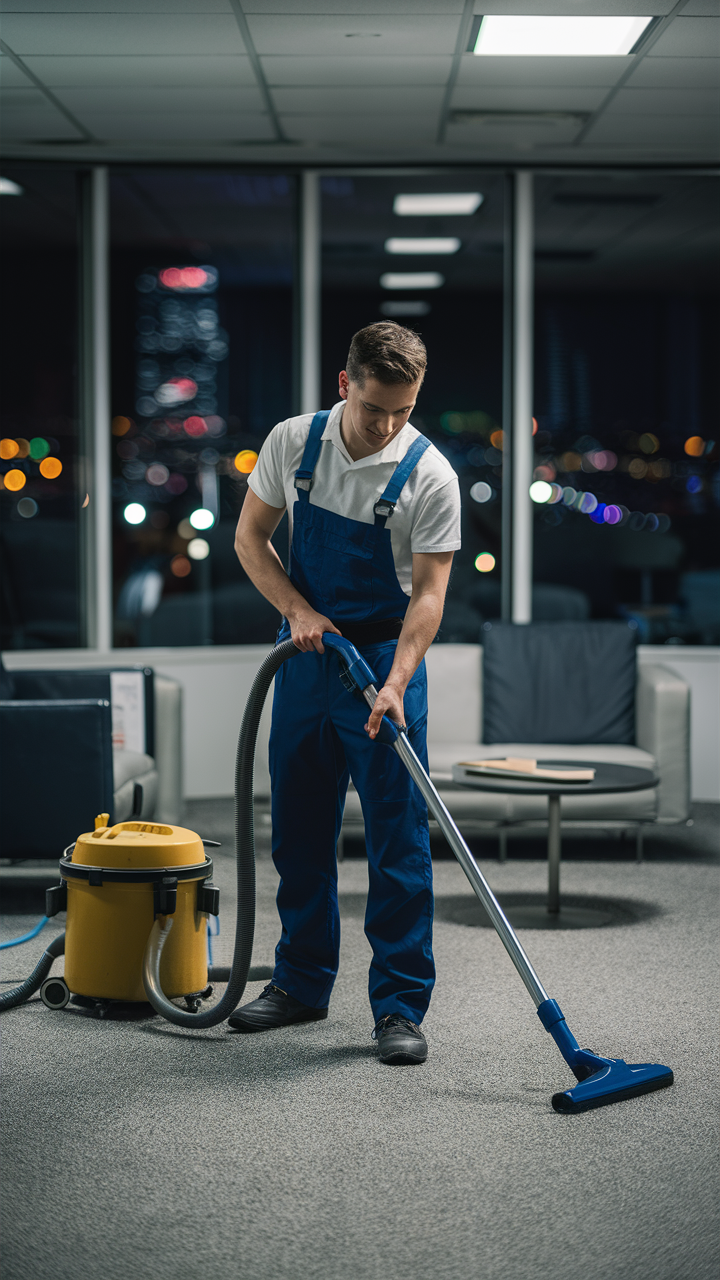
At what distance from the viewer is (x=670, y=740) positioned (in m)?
4.41

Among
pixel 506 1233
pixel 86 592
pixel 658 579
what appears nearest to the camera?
pixel 506 1233

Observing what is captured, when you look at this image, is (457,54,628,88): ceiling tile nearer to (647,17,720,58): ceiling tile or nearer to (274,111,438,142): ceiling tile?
(647,17,720,58): ceiling tile

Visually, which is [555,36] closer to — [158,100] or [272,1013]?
[158,100]

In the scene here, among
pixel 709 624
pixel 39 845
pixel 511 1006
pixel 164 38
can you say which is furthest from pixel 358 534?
pixel 709 624

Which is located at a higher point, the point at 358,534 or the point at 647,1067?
the point at 358,534

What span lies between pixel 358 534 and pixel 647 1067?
1.17 m

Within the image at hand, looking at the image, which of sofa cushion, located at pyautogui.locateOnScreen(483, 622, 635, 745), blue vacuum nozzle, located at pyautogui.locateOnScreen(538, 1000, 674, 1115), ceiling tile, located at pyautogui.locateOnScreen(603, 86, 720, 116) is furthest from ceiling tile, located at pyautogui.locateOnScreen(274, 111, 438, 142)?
blue vacuum nozzle, located at pyautogui.locateOnScreen(538, 1000, 674, 1115)

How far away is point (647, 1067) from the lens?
2316 mm

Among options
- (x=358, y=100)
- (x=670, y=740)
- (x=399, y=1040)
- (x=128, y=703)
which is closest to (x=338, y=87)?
(x=358, y=100)

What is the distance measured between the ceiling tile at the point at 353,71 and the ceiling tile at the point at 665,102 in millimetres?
706

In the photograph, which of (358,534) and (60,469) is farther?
(60,469)

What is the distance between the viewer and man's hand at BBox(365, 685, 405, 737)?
230 centimetres

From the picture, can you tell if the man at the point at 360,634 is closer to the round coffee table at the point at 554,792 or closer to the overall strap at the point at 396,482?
the overall strap at the point at 396,482

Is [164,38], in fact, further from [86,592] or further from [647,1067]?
[647,1067]
